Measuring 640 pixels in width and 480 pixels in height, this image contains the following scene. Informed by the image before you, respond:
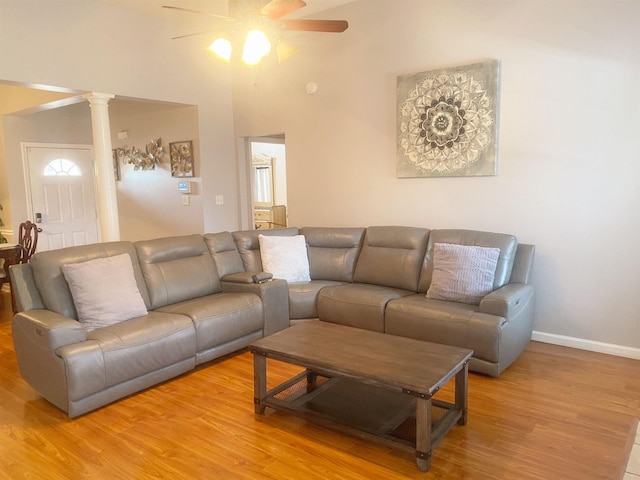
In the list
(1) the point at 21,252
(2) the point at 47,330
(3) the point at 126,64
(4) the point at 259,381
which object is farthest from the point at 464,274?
(1) the point at 21,252

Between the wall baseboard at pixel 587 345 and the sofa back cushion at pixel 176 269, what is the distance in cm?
282

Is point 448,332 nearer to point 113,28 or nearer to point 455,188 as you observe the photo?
point 455,188

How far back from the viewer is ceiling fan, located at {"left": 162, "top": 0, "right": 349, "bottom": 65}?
2740 millimetres

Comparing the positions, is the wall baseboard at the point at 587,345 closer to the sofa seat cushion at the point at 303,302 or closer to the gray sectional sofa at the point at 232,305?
the gray sectional sofa at the point at 232,305

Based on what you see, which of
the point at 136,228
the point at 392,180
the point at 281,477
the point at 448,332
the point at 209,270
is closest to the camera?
the point at 281,477

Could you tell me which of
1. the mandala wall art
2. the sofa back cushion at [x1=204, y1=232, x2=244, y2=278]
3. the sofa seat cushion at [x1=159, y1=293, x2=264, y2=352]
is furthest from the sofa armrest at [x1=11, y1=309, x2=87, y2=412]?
the mandala wall art

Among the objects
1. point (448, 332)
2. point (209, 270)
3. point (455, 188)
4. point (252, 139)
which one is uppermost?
point (252, 139)

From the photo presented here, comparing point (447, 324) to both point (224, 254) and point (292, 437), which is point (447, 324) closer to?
point (292, 437)

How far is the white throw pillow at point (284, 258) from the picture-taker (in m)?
4.31

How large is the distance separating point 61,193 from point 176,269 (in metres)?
4.07

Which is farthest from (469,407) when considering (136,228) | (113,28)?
(136,228)

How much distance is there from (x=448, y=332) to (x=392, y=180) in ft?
6.13

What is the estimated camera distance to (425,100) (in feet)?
13.9

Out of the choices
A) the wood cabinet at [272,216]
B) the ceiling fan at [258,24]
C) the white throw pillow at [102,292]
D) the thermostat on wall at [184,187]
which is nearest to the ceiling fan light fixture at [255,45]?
the ceiling fan at [258,24]
